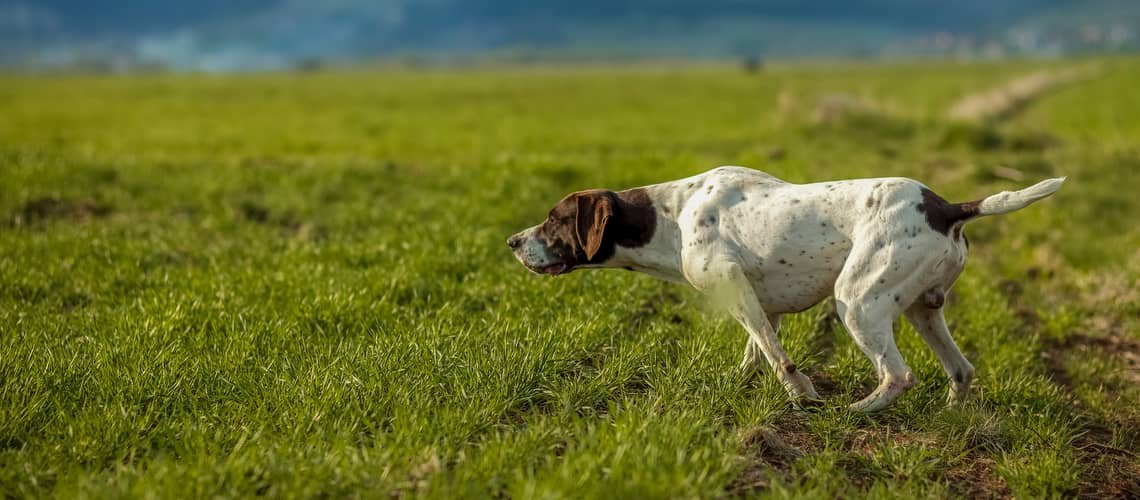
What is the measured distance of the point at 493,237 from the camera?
360 inches


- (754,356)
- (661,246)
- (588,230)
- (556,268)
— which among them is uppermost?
(588,230)

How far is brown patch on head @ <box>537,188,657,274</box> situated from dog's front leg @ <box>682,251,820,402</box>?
0.46 m

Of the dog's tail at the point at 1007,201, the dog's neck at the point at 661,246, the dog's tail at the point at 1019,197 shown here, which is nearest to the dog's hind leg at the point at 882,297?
the dog's tail at the point at 1007,201

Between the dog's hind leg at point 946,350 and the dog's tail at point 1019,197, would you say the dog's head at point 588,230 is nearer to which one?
the dog's hind leg at point 946,350

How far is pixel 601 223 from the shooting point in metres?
5.36

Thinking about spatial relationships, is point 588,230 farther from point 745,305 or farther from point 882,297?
point 882,297

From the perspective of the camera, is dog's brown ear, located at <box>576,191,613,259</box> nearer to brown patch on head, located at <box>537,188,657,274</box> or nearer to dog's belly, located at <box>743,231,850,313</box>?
brown patch on head, located at <box>537,188,657,274</box>

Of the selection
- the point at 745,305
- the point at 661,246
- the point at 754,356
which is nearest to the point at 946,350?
the point at 754,356

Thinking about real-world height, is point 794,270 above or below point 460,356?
above

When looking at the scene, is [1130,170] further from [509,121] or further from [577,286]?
[509,121]

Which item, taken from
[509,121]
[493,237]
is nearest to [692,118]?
[509,121]

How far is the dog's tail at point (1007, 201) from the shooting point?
452cm

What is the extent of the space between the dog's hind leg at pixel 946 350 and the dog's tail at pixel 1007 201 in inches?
30.2

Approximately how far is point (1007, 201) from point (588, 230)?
237cm
